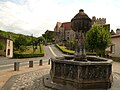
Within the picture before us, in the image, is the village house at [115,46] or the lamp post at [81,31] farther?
the village house at [115,46]

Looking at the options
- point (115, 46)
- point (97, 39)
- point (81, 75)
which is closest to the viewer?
point (81, 75)

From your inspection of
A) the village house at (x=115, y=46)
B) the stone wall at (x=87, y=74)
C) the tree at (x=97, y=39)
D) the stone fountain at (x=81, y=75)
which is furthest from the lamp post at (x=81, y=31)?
the village house at (x=115, y=46)

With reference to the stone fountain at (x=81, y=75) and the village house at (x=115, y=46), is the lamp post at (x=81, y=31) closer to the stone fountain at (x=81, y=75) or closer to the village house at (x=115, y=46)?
the stone fountain at (x=81, y=75)

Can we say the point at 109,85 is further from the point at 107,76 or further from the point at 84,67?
the point at 84,67

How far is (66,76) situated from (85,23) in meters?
3.75

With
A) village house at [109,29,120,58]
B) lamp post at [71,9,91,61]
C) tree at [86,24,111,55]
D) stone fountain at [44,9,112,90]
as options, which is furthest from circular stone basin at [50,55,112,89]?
village house at [109,29,120,58]

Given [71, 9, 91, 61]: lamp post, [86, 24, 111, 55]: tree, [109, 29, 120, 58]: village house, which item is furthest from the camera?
[109, 29, 120, 58]: village house

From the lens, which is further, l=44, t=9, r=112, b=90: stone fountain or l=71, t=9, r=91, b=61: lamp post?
l=71, t=9, r=91, b=61: lamp post

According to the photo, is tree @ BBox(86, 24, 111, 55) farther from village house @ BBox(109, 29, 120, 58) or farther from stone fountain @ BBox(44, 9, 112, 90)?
stone fountain @ BBox(44, 9, 112, 90)

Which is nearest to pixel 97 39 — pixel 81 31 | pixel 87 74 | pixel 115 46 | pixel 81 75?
pixel 115 46

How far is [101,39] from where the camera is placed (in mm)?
25578

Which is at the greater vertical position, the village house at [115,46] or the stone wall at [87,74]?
the village house at [115,46]

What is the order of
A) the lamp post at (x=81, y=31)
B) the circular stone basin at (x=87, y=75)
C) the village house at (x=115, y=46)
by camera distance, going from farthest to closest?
the village house at (x=115, y=46) → the lamp post at (x=81, y=31) → the circular stone basin at (x=87, y=75)

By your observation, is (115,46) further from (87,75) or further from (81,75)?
(81,75)
